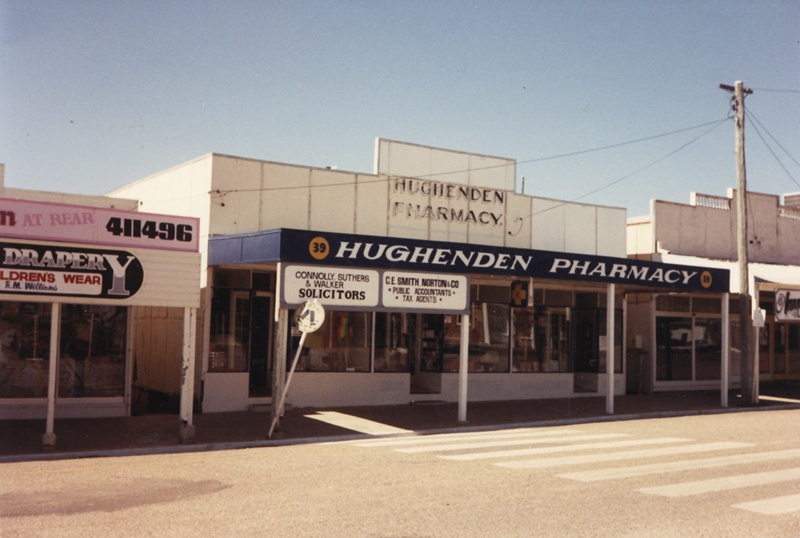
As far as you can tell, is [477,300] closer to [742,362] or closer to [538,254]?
[538,254]

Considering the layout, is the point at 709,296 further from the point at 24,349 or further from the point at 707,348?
the point at 24,349

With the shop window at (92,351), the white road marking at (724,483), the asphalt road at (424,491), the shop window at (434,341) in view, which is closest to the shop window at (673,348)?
the shop window at (434,341)

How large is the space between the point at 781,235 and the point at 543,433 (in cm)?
1873

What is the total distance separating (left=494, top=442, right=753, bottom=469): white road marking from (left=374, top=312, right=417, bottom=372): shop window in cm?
816

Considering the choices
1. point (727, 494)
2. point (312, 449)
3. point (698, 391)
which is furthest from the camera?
point (698, 391)

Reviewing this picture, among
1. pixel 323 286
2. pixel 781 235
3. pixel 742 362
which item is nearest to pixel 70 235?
pixel 323 286

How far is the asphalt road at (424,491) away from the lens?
25.9 feet

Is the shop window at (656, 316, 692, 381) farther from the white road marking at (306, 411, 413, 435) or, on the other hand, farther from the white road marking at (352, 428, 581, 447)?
the white road marking at (306, 411, 413, 435)

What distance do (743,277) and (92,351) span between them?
1760cm

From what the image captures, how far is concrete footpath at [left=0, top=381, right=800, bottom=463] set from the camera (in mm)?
13266

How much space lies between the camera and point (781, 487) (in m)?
10.2

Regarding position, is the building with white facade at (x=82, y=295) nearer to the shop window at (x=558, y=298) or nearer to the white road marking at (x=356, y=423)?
the white road marking at (x=356, y=423)

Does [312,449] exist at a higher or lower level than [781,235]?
lower

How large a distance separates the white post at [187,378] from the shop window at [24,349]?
4046mm
